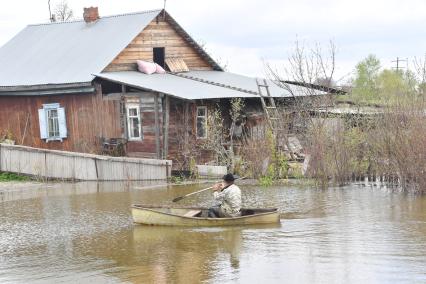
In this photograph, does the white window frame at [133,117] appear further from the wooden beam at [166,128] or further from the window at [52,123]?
the window at [52,123]

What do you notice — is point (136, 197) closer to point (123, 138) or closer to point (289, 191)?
point (289, 191)

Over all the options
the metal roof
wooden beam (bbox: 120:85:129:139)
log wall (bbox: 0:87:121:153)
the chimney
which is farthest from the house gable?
the chimney

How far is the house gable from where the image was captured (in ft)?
104

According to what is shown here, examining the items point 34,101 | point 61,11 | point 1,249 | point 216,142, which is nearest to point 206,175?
point 216,142

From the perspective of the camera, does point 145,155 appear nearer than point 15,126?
Yes

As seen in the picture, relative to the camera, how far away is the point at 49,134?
1272 inches

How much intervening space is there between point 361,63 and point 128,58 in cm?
4691

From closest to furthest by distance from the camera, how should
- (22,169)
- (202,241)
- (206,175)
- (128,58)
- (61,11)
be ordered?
(202,241) < (206,175) < (22,169) < (128,58) < (61,11)

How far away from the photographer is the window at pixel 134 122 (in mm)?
29484

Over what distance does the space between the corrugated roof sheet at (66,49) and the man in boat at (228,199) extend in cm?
1348

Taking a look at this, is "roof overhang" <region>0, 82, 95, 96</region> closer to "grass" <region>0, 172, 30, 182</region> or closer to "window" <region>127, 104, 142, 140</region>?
"window" <region>127, 104, 142, 140</region>

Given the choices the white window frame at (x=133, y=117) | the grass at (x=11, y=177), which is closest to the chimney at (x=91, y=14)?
the white window frame at (x=133, y=117)

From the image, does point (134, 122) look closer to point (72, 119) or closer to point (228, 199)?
point (72, 119)

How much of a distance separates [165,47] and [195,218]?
56.6 feet
